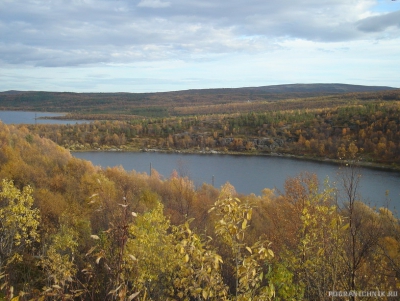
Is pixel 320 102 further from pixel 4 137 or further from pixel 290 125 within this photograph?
pixel 4 137

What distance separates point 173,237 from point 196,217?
28.2 feet

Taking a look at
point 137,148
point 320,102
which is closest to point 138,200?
point 137,148

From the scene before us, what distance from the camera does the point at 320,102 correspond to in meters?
84.2

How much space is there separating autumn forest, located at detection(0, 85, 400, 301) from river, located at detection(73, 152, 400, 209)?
2939mm

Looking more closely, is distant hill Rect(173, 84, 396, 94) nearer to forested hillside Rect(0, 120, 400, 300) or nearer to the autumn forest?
the autumn forest

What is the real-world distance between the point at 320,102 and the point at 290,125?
1187 inches

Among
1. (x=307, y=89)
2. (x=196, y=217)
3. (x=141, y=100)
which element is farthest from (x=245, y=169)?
(x=307, y=89)

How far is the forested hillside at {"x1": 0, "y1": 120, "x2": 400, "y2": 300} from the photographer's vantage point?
255cm

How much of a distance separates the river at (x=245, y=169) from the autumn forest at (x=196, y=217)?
2.94 m

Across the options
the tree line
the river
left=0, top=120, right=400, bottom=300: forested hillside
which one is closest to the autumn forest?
left=0, top=120, right=400, bottom=300: forested hillside

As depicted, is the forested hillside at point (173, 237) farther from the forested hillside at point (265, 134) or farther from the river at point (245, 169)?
the forested hillside at point (265, 134)

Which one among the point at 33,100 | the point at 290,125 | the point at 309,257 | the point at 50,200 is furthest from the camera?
the point at 33,100

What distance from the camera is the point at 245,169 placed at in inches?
1494

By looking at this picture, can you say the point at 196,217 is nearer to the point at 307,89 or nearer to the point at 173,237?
the point at 173,237
